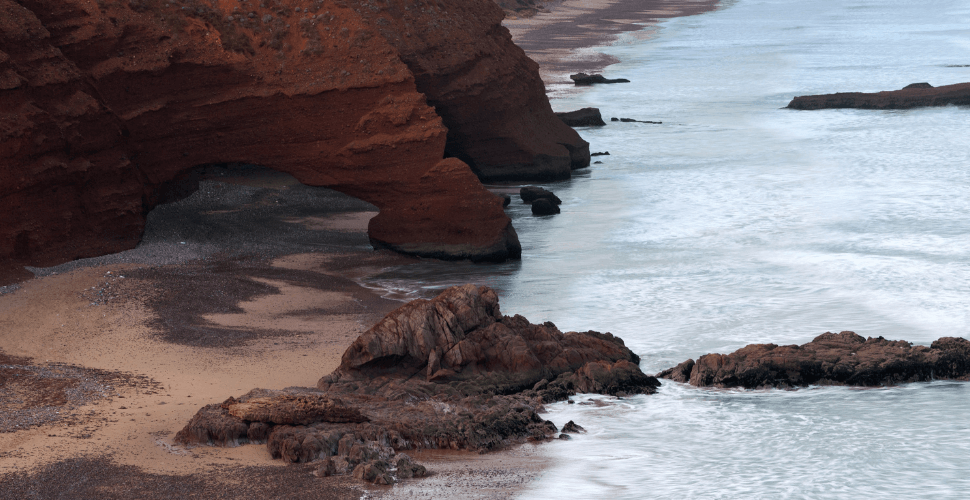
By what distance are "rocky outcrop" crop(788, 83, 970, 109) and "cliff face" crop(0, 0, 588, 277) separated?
69.9 feet

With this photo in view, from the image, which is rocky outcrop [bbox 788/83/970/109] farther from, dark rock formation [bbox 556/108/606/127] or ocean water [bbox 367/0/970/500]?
dark rock formation [bbox 556/108/606/127]

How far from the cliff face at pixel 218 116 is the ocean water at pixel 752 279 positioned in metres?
1.37

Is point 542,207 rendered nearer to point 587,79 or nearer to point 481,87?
point 481,87

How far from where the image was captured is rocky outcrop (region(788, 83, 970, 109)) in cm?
3281

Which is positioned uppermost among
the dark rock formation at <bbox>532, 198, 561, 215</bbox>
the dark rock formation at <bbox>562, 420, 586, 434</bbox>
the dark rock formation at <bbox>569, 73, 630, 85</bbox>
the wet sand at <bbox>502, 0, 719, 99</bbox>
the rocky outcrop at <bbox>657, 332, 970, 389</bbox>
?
the wet sand at <bbox>502, 0, 719, 99</bbox>

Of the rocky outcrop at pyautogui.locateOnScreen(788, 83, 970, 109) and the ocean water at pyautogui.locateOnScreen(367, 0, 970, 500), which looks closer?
the ocean water at pyautogui.locateOnScreen(367, 0, 970, 500)

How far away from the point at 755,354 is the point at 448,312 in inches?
122

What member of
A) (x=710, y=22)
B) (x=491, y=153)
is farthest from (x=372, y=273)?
(x=710, y=22)

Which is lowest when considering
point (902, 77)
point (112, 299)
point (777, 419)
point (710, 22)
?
point (777, 419)

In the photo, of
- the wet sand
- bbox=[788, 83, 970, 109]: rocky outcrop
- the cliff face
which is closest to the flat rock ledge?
the cliff face

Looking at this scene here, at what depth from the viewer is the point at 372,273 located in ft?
45.8

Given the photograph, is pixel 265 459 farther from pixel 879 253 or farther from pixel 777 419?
pixel 879 253

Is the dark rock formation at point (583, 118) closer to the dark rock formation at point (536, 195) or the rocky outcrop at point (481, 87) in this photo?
the rocky outcrop at point (481, 87)

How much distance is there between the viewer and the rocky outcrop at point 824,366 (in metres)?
9.81
